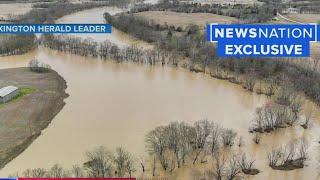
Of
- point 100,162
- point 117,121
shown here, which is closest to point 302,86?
point 117,121

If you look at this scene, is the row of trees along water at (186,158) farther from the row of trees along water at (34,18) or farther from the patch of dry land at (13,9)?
the patch of dry land at (13,9)

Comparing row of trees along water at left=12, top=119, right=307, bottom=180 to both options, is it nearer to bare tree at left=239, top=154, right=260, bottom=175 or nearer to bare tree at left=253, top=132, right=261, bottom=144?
bare tree at left=239, top=154, right=260, bottom=175

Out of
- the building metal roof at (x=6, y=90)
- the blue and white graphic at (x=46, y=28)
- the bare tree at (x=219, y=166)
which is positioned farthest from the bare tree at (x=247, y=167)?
the blue and white graphic at (x=46, y=28)

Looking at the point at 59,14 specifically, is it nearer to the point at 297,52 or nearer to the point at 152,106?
the point at 152,106

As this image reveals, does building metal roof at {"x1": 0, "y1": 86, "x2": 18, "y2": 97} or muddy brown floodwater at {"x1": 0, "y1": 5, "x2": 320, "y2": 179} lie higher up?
building metal roof at {"x1": 0, "y1": 86, "x2": 18, "y2": 97}

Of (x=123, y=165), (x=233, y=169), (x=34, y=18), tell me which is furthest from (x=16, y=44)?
(x=233, y=169)

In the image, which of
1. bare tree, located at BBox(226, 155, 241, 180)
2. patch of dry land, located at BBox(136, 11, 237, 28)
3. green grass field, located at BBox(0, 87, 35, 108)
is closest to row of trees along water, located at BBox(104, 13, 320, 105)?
patch of dry land, located at BBox(136, 11, 237, 28)

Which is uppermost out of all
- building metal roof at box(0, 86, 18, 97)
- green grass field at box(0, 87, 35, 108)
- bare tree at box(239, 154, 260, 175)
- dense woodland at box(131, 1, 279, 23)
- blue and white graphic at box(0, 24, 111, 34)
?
dense woodland at box(131, 1, 279, 23)
